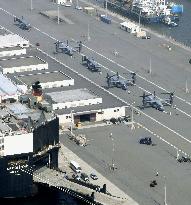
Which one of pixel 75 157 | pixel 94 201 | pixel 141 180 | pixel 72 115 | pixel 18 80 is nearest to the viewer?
pixel 94 201

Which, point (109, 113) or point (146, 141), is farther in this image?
point (109, 113)

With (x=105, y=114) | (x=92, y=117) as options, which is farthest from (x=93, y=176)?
(x=105, y=114)

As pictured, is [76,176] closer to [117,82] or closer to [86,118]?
[86,118]

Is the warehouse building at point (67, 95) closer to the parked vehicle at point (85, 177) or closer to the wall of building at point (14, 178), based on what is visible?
the parked vehicle at point (85, 177)

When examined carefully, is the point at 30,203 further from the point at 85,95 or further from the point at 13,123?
the point at 85,95

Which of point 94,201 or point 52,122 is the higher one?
point 52,122

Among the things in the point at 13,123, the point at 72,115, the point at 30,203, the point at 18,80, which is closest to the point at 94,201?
the point at 30,203

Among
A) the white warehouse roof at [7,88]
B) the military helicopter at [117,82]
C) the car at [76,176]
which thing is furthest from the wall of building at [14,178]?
the military helicopter at [117,82]
